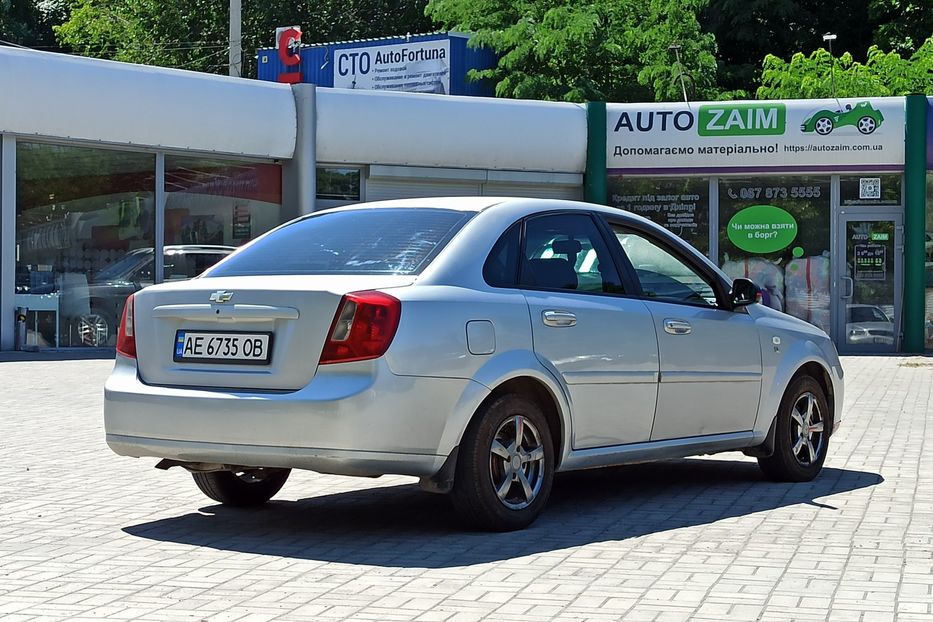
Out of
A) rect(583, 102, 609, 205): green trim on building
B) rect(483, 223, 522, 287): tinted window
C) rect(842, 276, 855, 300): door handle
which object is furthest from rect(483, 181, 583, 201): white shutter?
rect(483, 223, 522, 287): tinted window

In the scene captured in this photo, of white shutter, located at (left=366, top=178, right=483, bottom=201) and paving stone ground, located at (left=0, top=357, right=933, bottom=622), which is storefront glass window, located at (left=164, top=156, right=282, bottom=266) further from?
paving stone ground, located at (left=0, top=357, right=933, bottom=622)

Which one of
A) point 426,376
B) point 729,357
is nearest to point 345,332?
point 426,376

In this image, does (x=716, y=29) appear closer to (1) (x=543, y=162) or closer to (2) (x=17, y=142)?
(1) (x=543, y=162)

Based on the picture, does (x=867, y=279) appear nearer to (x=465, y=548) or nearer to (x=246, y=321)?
(x=465, y=548)

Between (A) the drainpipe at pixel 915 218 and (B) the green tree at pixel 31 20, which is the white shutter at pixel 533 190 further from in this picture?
(B) the green tree at pixel 31 20

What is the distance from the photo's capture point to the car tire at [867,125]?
23172mm

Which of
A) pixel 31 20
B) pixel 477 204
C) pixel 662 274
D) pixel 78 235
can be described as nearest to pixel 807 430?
pixel 662 274

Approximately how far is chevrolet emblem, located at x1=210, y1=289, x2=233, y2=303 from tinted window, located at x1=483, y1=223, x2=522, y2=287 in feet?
3.83

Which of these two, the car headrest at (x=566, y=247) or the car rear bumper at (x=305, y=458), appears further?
the car headrest at (x=566, y=247)

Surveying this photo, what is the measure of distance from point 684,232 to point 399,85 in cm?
1170

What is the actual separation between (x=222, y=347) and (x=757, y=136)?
18.4 meters

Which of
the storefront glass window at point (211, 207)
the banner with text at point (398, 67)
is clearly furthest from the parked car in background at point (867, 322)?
the banner with text at point (398, 67)

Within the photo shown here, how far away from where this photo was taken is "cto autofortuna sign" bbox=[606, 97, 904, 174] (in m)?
23.2

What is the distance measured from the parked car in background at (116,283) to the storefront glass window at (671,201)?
7.19 meters
